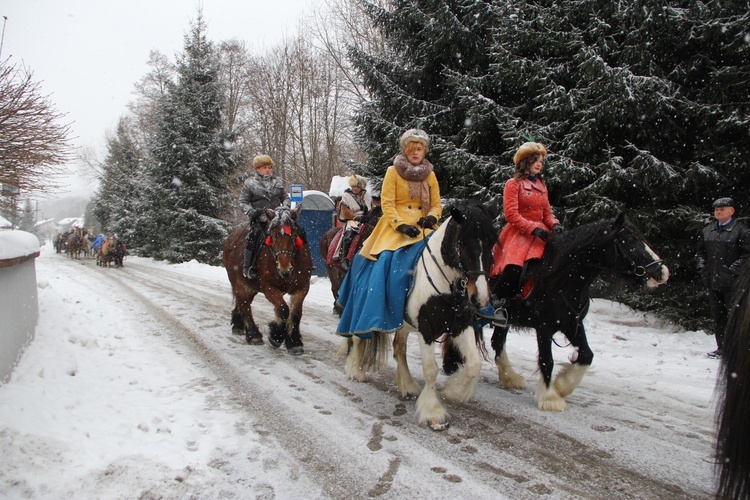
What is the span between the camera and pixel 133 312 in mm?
9281

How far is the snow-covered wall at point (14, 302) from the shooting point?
3.96 metres

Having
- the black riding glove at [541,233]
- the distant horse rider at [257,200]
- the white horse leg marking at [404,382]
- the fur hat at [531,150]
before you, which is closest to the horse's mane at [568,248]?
the black riding glove at [541,233]

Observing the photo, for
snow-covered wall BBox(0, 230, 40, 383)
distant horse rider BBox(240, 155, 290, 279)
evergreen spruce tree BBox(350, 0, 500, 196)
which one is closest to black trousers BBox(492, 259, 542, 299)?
distant horse rider BBox(240, 155, 290, 279)

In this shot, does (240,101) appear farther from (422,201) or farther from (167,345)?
(422,201)

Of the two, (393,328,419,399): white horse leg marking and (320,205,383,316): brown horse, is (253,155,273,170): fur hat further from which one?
(393,328,419,399): white horse leg marking

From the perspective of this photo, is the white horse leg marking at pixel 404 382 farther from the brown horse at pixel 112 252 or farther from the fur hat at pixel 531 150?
the brown horse at pixel 112 252

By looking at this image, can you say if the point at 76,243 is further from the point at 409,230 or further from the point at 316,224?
the point at 409,230

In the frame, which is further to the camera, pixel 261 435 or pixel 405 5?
pixel 405 5

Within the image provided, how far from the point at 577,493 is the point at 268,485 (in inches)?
75.4

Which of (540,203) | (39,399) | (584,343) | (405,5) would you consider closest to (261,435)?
(39,399)

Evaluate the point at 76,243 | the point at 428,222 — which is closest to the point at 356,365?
the point at 428,222

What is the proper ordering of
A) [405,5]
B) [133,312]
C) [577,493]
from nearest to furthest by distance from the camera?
[577,493] → [133,312] → [405,5]

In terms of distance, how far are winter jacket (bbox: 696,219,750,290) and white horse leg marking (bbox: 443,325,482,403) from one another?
416 cm

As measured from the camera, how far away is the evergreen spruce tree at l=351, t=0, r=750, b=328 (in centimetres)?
714
